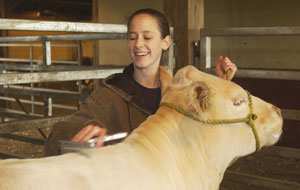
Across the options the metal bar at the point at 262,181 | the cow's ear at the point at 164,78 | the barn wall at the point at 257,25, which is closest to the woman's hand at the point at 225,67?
the cow's ear at the point at 164,78

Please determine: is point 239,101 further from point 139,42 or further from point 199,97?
point 139,42

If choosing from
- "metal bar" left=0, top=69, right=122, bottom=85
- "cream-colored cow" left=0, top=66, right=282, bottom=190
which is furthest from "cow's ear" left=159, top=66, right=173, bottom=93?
"metal bar" left=0, top=69, right=122, bottom=85

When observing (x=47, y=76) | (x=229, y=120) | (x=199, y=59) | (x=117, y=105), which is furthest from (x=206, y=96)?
(x=199, y=59)

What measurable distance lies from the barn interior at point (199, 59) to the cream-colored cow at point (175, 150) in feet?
3.67

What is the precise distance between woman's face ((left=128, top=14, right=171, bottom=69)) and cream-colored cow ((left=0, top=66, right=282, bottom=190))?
19cm

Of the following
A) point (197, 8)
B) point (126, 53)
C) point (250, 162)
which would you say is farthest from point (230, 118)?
point (126, 53)

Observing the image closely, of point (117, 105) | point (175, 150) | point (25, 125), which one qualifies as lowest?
point (25, 125)

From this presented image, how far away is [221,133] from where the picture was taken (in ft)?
5.69

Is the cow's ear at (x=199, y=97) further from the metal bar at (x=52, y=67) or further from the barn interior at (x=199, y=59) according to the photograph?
the metal bar at (x=52, y=67)

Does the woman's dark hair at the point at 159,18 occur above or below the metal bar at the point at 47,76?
above

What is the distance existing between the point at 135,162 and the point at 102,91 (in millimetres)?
710

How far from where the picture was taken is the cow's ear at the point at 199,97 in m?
1.65

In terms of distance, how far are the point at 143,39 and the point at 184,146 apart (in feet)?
2.24

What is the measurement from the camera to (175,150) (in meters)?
1.60
